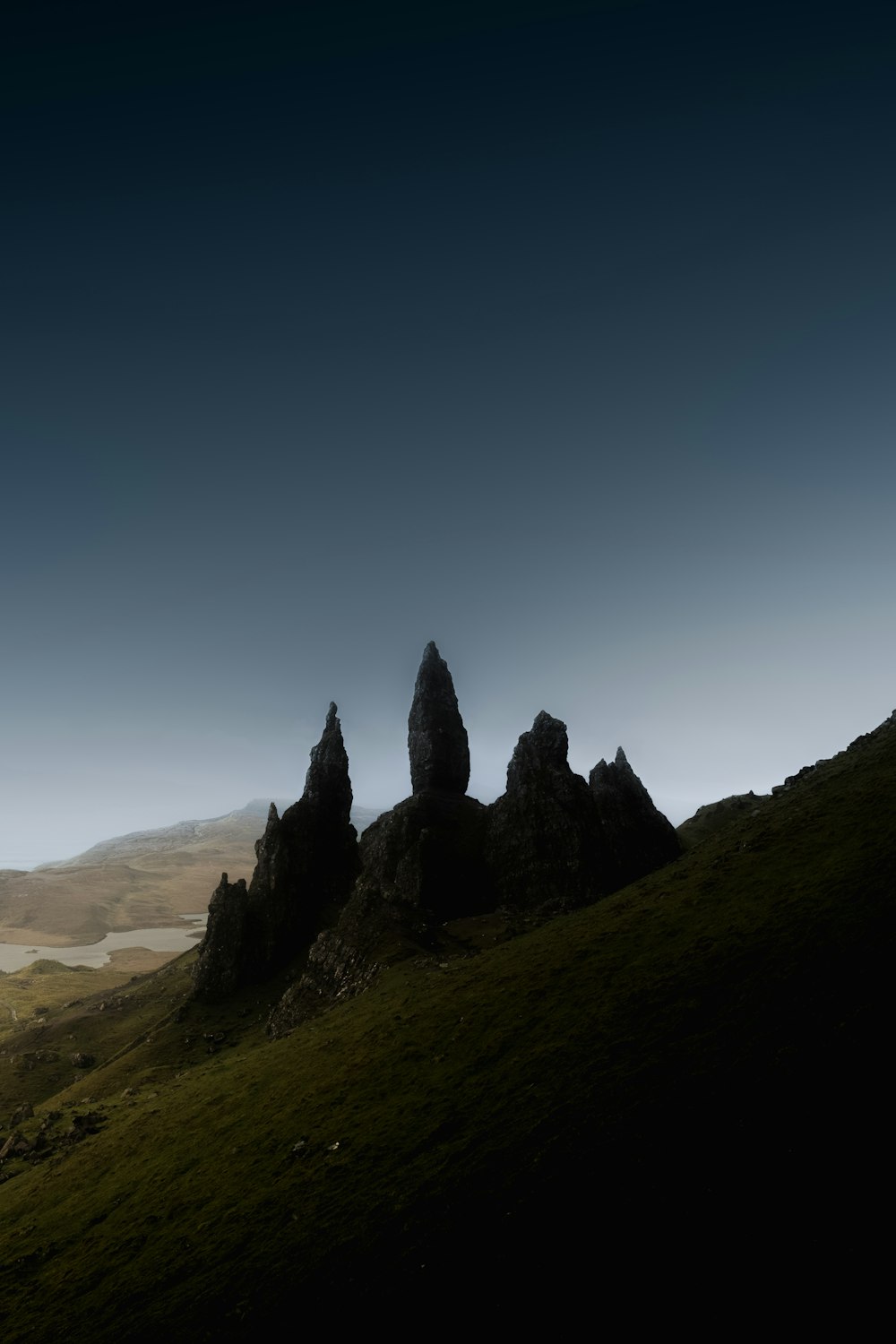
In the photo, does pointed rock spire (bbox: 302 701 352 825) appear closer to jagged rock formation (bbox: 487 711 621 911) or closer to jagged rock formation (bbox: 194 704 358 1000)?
jagged rock formation (bbox: 194 704 358 1000)

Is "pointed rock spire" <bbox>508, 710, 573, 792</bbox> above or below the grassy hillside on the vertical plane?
above

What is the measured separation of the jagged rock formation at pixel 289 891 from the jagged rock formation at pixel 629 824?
39.7 metres

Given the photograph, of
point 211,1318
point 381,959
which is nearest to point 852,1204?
point 211,1318

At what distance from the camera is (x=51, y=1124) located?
4319 centimetres

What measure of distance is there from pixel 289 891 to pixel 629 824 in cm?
4815

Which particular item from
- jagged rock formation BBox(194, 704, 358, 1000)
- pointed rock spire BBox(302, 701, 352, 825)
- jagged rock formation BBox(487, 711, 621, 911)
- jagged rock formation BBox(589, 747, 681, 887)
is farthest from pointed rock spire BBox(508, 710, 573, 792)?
jagged rock formation BBox(194, 704, 358, 1000)

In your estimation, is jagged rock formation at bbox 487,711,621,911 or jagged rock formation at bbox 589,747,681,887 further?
jagged rock formation at bbox 589,747,681,887

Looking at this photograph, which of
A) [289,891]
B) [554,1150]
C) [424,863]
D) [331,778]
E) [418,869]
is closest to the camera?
[554,1150]

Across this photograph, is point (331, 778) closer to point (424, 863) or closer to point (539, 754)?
point (424, 863)

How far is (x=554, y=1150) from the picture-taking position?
1582cm

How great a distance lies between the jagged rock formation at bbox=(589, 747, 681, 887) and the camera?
67.9m

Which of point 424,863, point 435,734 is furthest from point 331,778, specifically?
point 424,863

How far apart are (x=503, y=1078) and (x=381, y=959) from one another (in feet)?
93.0

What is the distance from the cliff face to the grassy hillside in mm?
18355
